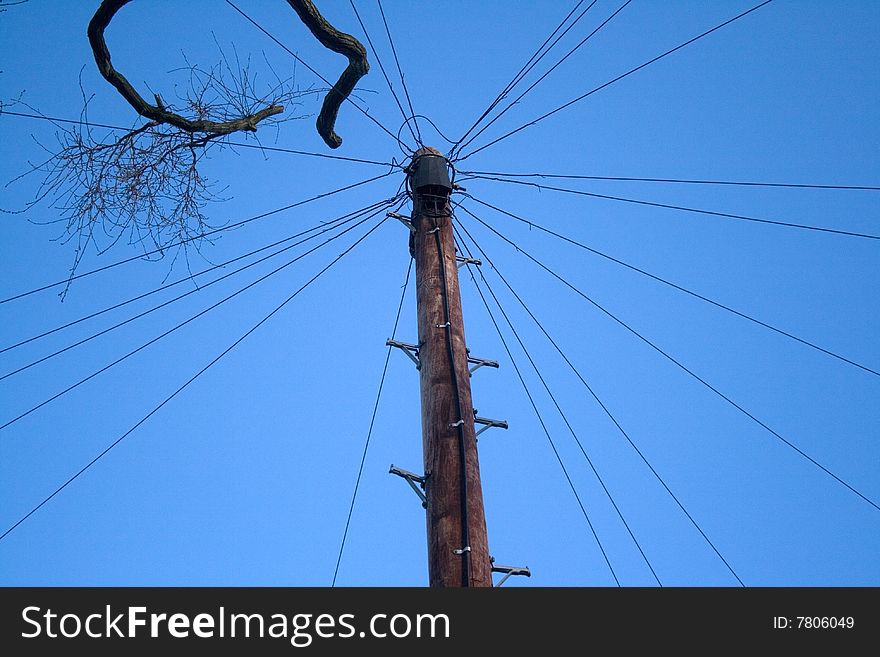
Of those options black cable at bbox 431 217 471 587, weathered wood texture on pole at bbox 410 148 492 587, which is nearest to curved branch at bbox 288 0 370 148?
weathered wood texture on pole at bbox 410 148 492 587

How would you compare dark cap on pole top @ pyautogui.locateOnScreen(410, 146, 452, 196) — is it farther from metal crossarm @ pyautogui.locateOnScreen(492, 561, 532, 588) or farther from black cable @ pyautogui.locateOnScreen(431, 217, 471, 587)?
metal crossarm @ pyautogui.locateOnScreen(492, 561, 532, 588)

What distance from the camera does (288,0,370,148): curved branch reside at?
510 centimetres

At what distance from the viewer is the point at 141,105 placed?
17.4 ft

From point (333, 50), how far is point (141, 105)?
4.23 feet

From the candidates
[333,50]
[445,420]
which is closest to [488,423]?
[445,420]

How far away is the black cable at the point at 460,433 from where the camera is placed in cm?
395

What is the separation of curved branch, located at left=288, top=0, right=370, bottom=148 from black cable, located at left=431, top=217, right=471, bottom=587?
1.18m

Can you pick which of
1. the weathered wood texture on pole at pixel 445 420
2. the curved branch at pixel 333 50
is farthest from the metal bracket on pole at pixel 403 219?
the curved branch at pixel 333 50

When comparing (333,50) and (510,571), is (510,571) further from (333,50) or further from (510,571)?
(333,50)

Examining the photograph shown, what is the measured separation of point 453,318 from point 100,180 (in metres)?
2.38

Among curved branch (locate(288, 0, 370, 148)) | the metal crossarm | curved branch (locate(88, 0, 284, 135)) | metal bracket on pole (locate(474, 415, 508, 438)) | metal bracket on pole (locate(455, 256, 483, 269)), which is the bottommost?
the metal crossarm

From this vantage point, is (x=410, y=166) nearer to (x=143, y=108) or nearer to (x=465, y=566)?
(x=143, y=108)

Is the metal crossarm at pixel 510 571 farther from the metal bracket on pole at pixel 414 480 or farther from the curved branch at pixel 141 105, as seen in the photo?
the curved branch at pixel 141 105
